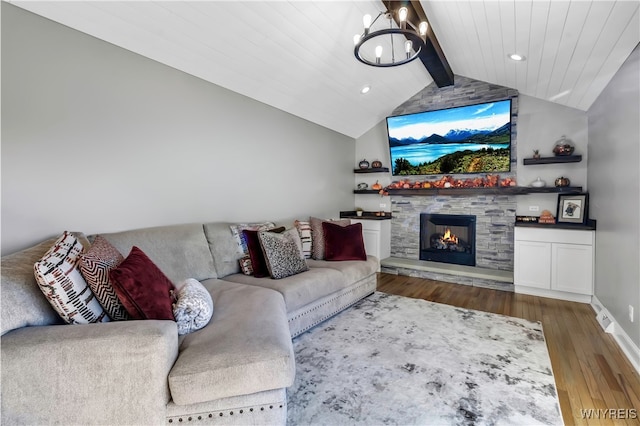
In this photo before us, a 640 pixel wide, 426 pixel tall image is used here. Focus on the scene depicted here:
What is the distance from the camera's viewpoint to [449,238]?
5039 millimetres

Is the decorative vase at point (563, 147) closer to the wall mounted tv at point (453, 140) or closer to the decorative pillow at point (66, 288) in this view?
the wall mounted tv at point (453, 140)

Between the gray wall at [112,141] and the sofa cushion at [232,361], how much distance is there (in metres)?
1.43

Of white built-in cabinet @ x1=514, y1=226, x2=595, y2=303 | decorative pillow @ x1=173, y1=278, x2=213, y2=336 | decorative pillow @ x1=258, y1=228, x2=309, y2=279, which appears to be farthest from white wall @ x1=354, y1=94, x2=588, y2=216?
decorative pillow @ x1=173, y1=278, x2=213, y2=336

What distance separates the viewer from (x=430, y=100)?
4.98m

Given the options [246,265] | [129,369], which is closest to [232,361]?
[129,369]

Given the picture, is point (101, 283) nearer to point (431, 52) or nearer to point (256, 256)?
point (256, 256)

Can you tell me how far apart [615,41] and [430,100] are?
2694 millimetres

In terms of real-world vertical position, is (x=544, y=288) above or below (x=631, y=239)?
below

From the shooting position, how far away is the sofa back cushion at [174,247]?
2377 mm

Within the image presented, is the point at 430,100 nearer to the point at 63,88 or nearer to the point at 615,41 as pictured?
the point at 615,41

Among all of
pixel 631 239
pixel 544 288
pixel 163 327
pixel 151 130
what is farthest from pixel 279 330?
pixel 544 288

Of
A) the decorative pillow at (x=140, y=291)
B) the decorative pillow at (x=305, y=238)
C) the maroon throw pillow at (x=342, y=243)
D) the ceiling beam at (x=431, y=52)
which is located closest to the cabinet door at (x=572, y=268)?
the maroon throw pillow at (x=342, y=243)

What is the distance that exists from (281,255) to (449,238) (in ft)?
10.7

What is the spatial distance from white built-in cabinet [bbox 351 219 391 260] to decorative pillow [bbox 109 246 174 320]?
3.79 metres
